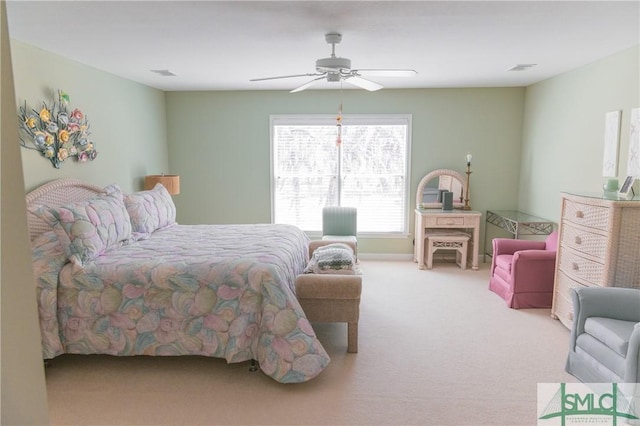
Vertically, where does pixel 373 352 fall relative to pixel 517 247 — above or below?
below

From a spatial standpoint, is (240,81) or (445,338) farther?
(240,81)

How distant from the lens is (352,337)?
10.5 feet

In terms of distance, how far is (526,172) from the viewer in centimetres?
565

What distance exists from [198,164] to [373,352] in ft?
13.6

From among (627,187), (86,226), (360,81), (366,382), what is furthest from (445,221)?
(86,226)

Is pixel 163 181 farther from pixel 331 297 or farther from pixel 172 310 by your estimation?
pixel 331 297

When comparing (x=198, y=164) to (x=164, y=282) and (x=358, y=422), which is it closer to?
(x=164, y=282)

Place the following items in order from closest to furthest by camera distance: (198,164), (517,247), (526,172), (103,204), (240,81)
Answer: (103,204)
(517,247)
(240,81)
(526,172)
(198,164)

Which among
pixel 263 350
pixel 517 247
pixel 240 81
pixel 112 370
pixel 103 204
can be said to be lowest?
pixel 112 370

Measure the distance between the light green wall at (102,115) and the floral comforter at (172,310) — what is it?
3.99 feet

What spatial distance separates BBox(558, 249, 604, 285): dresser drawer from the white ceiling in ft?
5.80

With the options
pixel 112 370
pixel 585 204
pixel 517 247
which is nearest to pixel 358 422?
pixel 112 370

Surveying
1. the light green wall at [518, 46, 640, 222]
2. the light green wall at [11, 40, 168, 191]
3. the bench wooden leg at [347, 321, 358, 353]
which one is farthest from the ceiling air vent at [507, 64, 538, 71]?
the light green wall at [11, 40, 168, 191]

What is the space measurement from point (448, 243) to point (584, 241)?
7.32 feet
